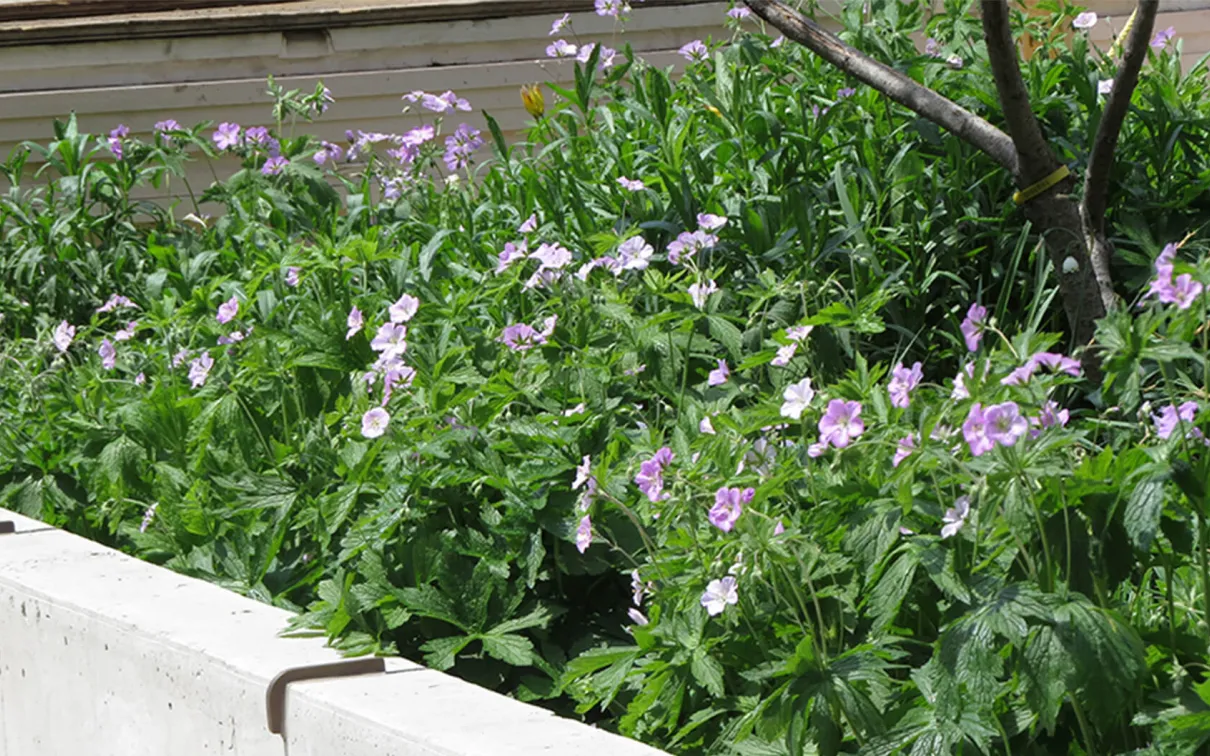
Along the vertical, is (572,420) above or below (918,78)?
below

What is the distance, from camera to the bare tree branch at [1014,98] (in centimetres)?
301

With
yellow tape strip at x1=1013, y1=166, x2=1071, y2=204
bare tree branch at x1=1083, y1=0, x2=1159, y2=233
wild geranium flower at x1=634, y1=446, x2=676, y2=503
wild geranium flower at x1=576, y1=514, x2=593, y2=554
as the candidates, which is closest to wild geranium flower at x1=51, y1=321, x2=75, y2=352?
wild geranium flower at x1=576, y1=514, x2=593, y2=554

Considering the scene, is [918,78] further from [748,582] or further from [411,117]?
[411,117]

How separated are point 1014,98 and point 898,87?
369 mm

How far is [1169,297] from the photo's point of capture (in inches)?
71.1

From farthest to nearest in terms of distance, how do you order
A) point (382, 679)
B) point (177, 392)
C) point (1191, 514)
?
point (177, 392)
point (382, 679)
point (1191, 514)

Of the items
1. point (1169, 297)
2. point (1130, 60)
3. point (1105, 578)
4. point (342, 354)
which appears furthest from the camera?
point (342, 354)

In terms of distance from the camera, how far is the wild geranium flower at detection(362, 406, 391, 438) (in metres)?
2.81

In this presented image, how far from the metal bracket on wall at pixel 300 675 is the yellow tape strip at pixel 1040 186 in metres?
1.75

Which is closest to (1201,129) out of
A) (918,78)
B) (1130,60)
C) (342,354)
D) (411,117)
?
(918,78)

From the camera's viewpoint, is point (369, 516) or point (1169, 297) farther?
point (369, 516)

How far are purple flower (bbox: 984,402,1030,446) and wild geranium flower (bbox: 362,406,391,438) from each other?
131 centimetres

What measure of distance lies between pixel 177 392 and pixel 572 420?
4.22ft

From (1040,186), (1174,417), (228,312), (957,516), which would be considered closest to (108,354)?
(228,312)
